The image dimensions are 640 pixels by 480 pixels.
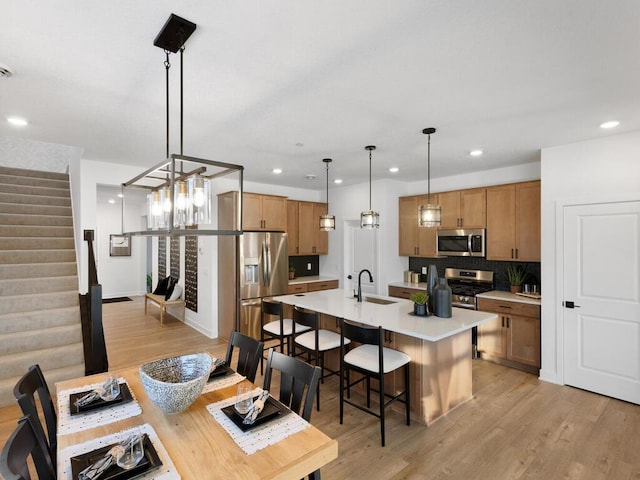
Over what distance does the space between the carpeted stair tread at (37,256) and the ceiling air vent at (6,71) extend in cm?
315

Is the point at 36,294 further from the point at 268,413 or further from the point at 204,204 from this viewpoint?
the point at 268,413

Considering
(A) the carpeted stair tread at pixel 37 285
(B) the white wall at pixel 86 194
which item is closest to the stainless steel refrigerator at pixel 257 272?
(B) the white wall at pixel 86 194

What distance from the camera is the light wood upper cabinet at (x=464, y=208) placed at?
4785 mm

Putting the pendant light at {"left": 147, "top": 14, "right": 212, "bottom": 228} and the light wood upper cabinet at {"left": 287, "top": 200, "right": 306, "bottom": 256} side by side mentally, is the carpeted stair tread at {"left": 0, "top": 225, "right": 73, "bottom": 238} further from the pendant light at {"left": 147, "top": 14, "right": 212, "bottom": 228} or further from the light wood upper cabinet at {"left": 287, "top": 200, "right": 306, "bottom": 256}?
the pendant light at {"left": 147, "top": 14, "right": 212, "bottom": 228}

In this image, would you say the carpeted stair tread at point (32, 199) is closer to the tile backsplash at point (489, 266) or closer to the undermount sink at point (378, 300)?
the undermount sink at point (378, 300)

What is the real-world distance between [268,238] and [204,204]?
3525mm

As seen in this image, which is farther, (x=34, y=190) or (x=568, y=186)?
(x=34, y=190)

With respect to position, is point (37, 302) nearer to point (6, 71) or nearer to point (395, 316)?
point (6, 71)

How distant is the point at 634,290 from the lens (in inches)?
127

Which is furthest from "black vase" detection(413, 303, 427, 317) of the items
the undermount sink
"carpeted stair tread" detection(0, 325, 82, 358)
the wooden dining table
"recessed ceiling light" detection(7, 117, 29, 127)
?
"recessed ceiling light" detection(7, 117, 29, 127)

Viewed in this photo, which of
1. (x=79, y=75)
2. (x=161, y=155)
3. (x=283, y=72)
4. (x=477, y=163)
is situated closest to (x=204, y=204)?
(x=283, y=72)

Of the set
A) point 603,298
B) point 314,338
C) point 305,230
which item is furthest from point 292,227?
point 603,298

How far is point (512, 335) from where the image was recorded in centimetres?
416

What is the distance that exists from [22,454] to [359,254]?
207 inches
